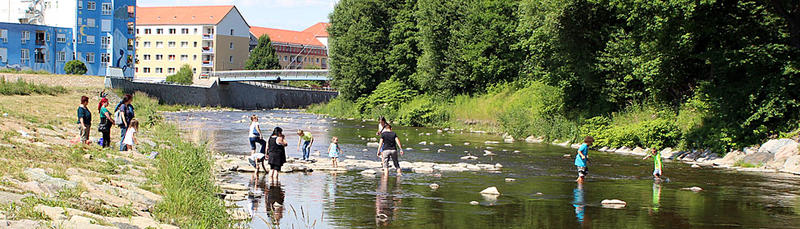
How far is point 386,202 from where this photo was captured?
18797 millimetres

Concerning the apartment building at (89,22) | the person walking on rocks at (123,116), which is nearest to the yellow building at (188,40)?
the apartment building at (89,22)

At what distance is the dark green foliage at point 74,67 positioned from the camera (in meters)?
99.2

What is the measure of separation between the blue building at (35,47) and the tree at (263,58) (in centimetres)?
5288

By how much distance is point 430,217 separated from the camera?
16.7 m

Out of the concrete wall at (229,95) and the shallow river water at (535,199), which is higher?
the concrete wall at (229,95)

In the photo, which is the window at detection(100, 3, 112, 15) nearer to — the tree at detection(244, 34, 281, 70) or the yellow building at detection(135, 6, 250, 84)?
the yellow building at detection(135, 6, 250, 84)

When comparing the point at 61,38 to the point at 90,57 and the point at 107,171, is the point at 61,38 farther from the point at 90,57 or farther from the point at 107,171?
the point at 107,171

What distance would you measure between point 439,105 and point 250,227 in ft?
166

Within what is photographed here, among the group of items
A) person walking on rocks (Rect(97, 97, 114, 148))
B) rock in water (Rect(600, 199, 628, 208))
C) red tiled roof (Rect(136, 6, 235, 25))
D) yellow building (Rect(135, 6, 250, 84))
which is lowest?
rock in water (Rect(600, 199, 628, 208))

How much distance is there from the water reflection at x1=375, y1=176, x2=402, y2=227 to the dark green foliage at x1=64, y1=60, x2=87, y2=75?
85.8m

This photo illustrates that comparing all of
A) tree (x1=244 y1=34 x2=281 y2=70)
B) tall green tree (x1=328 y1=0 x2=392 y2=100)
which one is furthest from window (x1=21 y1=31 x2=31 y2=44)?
tree (x1=244 y1=34 x2=281 y2=70)

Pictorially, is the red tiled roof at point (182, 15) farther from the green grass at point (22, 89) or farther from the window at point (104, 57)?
the green grass at point (22, 89)

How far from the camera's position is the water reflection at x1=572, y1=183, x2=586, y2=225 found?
17.2 m

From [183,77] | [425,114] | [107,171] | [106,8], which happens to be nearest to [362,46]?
[425,114]
